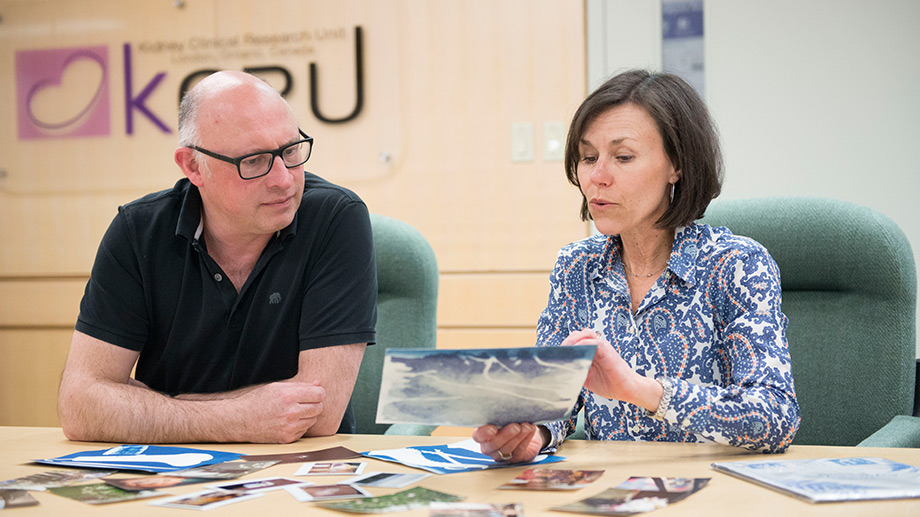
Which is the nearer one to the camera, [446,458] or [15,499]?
[15,499]

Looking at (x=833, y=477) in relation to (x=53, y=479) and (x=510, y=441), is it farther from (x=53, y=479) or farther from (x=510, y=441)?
(x=53, y=479)

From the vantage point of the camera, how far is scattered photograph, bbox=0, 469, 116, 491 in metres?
1.05

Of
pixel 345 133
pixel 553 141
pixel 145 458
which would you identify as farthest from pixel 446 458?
pixel 345 133

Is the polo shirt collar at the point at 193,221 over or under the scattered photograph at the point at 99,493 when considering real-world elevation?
over

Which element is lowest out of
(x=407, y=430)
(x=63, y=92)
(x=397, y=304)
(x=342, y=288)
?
(x=407, y=430)

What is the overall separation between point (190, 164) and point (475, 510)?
1088mm

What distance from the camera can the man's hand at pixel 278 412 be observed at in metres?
1.34

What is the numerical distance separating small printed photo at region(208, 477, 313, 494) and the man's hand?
299 millimetres

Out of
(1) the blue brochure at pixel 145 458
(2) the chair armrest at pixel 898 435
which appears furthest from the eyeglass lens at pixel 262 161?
(2) the chair armrest at pixel 898 435

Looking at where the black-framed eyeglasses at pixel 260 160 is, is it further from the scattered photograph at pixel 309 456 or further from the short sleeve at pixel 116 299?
the scattered photograph at pixel 309 456

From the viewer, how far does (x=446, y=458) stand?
3.87ft

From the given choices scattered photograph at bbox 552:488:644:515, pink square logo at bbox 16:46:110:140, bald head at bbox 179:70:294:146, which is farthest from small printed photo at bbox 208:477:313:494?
pink square logo at bbox 16:46:110:140

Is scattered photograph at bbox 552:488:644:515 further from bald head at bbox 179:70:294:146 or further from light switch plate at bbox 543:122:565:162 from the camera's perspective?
light switch plate at bbox 543:122:565:162

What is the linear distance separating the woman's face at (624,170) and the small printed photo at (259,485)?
2.34 ft
